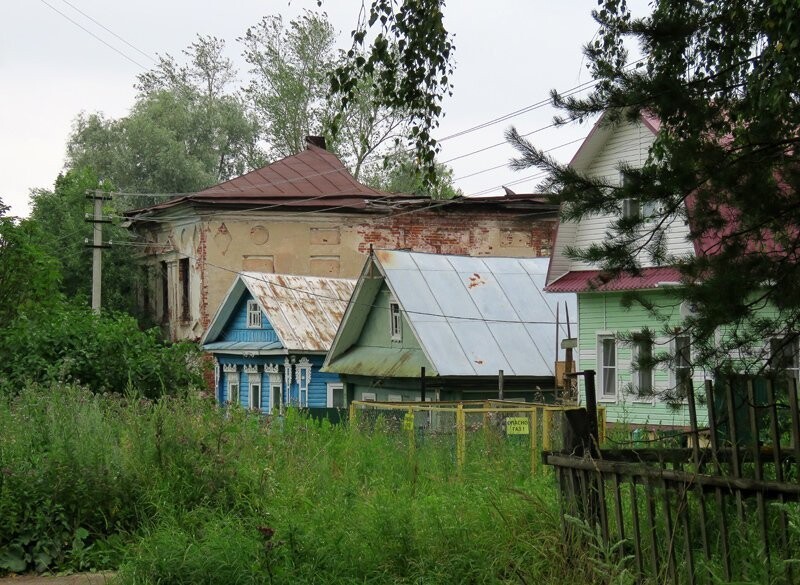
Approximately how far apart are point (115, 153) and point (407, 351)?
28188 millimetres

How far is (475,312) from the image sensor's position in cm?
2639

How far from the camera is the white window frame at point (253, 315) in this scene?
34.1 meters

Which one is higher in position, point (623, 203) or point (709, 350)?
point (623, 203)

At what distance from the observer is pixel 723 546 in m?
5.84

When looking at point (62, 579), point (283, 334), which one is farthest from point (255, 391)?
point (62, 579)

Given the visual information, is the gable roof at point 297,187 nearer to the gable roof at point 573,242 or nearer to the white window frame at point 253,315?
the white window frame at point 253,315

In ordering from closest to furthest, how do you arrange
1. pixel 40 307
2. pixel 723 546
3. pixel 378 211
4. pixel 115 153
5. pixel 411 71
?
pixel 723 546 → pixel 411 71 → pixel 40 307 → pixel 378 211 → pixel 115 153

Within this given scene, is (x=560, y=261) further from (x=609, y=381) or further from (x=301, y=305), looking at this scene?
(x=301, y=305)

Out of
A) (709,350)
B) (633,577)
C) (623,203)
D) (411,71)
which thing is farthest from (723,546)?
(411,71)

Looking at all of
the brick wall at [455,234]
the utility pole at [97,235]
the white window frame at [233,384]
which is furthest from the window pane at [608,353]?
the utility pole at [97,235]

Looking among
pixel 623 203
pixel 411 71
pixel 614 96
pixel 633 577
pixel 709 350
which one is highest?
pixel 411 71

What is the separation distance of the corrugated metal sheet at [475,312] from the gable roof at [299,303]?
5744mm

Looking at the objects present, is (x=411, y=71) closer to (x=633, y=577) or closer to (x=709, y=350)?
(x=709, y=350)

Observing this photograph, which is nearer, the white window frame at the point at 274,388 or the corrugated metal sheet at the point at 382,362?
the corrugated metal sheet at the point at 382,362
